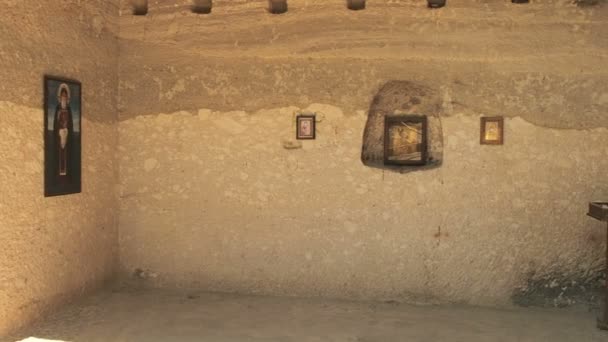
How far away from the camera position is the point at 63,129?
13.0 feet

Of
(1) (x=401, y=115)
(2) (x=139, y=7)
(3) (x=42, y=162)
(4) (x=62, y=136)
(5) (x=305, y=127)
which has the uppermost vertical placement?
(2) (x=139, y=7)

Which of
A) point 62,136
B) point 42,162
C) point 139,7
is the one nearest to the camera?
point 42,162

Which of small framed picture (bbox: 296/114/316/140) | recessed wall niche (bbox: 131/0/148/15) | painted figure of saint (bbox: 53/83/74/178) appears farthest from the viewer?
recessed wall niche (bbox: 131/0/148/15)

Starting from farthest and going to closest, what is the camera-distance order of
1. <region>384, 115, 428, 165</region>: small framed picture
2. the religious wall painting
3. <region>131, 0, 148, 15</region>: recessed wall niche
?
<region>131, 0, 148, 15</region>: recessed wall niche < <region>384, 115, 428, 165</region>: small framed picture < the religious wall painting

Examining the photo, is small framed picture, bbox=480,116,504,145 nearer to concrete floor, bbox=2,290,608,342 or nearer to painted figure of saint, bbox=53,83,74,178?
concrete floor, bbox=2,290,608,342

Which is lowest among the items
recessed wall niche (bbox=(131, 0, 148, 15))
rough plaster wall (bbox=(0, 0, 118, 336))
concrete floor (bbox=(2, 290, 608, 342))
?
concrete floor (bbox=(2, 290, 608, 342))

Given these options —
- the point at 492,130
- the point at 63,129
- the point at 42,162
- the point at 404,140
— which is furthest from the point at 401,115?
the point at 42,162

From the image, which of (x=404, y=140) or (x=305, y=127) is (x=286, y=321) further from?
(x=404, y=140)

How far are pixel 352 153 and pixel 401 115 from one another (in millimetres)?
525

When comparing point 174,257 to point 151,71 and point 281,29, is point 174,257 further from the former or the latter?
point 281,29

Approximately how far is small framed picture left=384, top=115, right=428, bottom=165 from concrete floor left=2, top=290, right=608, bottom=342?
4.03ft

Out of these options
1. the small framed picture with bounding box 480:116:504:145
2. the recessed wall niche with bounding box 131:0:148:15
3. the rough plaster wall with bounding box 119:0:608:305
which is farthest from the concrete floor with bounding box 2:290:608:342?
the recessed wall niche with bounding box 131:0:148:15

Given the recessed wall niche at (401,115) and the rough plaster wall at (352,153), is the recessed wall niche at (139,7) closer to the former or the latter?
the rough plaster wall at (352,153)

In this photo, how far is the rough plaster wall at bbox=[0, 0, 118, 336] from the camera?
347cm
